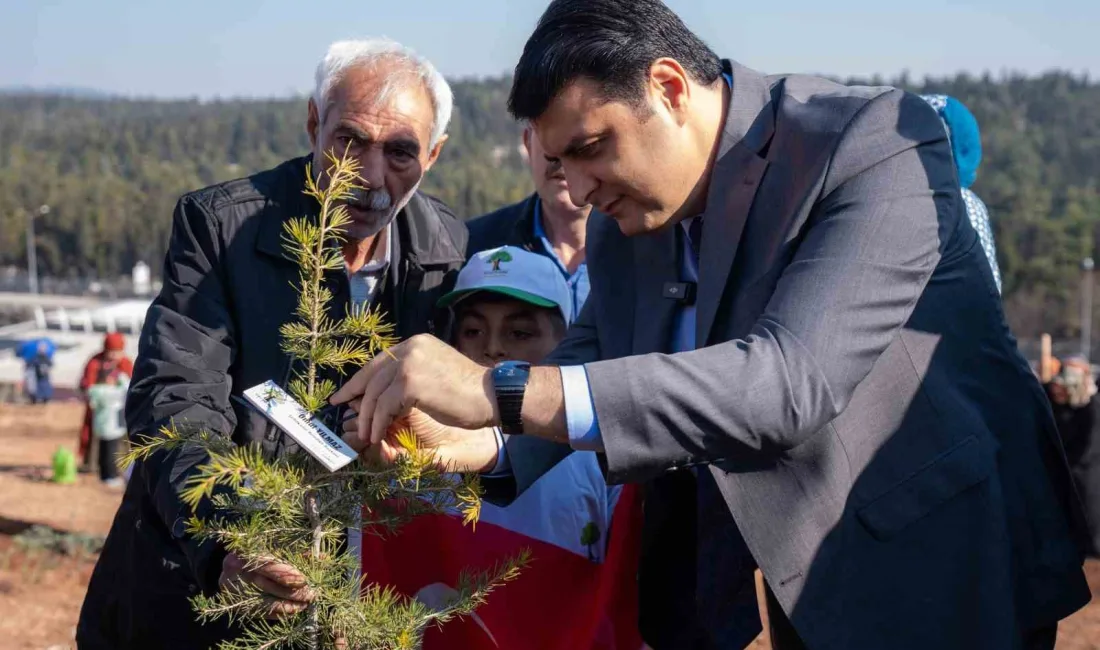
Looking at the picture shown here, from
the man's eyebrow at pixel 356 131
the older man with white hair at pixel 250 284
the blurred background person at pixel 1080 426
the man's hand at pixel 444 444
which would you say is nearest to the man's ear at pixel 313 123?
the older man with white hair at pixel 250 284

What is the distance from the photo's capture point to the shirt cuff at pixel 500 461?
2463mm

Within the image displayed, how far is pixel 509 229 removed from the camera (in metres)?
4.08

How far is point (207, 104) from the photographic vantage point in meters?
119

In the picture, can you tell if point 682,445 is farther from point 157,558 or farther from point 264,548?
point 157,558

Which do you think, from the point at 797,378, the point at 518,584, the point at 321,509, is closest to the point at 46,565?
the point at 518,584

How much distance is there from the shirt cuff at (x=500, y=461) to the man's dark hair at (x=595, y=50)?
2.19 ft

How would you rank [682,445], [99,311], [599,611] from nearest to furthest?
[682,445] → [599,611] → [99,311]

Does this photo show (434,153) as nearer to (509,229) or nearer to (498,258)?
(498,258)

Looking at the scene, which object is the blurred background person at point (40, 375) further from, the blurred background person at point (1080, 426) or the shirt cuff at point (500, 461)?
the shirt cuff at point (500, 461)

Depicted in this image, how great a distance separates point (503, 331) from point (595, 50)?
1.33 m

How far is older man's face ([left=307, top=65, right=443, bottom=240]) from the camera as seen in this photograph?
305 cm

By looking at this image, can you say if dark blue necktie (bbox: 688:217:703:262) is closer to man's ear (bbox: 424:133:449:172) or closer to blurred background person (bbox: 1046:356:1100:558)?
man's ear (bbox: 424:133:449:172)

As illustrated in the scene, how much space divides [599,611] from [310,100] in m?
1.55

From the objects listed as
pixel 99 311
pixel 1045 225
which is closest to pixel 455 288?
pixel 99 311
